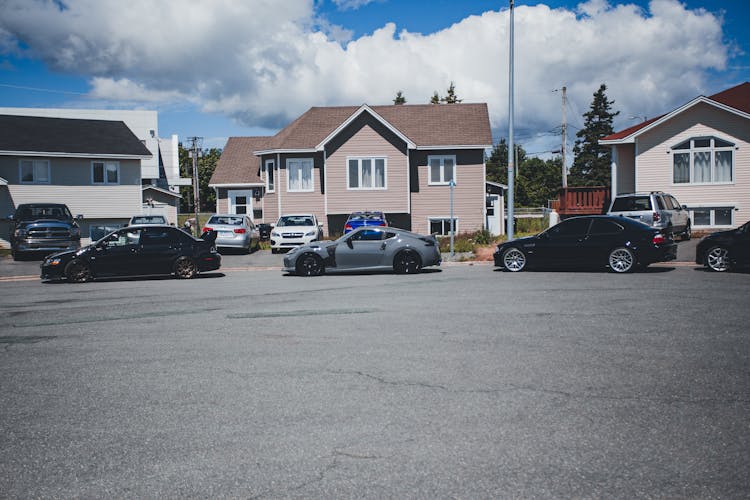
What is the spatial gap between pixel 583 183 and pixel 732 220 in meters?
53.3

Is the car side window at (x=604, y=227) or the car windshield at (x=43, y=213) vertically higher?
the car windshield at (x=43, y=213)

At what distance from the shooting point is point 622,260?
55.0ft

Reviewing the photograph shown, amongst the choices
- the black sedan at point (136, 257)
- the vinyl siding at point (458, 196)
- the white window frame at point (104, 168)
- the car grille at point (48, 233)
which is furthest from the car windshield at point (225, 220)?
the white window frame at point (104, 168)

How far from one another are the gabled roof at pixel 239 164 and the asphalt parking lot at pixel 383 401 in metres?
29.3

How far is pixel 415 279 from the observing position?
54.1 feet

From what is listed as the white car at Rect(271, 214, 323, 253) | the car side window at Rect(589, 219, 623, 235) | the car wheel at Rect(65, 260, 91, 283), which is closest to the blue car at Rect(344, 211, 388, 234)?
the white car at Rect(271, 214, 323, 253)

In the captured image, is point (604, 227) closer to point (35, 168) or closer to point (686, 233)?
point (686, 233)

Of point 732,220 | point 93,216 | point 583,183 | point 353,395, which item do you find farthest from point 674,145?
point 583,183

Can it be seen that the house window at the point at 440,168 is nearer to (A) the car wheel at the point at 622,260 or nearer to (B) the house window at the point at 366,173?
(B) the house window at the point at 366,173

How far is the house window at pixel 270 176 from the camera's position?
3741cm

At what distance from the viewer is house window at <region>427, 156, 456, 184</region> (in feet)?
119

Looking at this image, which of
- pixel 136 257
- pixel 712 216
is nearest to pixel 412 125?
pixel 712 216

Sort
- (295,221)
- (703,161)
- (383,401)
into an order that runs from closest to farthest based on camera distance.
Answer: (383,401), (295,221), (703,161)

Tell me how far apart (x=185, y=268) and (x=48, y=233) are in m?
10.4
